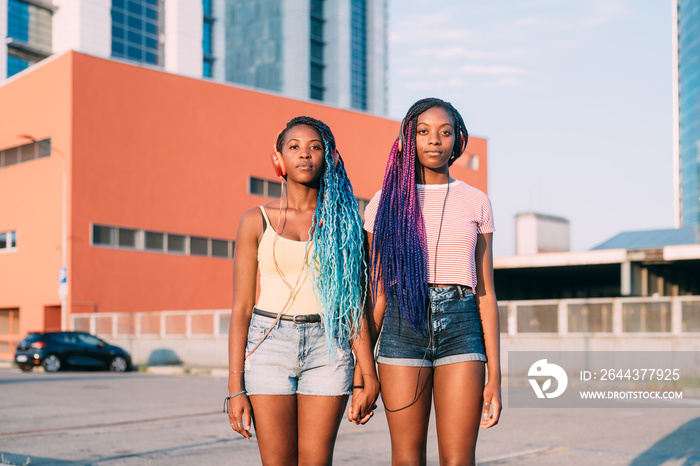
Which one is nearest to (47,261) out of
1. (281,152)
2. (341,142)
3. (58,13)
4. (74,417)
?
(341,142)

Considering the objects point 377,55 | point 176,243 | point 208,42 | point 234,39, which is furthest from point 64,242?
point 234,39

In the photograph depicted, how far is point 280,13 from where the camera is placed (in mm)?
111062

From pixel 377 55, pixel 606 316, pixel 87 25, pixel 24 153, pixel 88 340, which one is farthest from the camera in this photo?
pixel 377 55

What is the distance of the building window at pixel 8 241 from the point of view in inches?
1505

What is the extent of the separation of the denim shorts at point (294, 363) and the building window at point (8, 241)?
37.0 m

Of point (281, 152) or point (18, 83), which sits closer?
point (281, 152)

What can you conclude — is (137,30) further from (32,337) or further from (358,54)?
(32,337)

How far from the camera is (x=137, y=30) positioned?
75.2m

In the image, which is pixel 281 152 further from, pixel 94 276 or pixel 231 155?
pixel 231 155

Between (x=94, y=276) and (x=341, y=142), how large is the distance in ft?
52.1

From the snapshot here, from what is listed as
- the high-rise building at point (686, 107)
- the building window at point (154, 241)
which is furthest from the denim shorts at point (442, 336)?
the high-rise building at point (686, 107)

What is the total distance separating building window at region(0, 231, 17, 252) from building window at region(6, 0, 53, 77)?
37504 millimetres

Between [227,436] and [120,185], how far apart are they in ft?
97.1

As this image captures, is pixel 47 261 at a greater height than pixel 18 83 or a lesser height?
lesser
